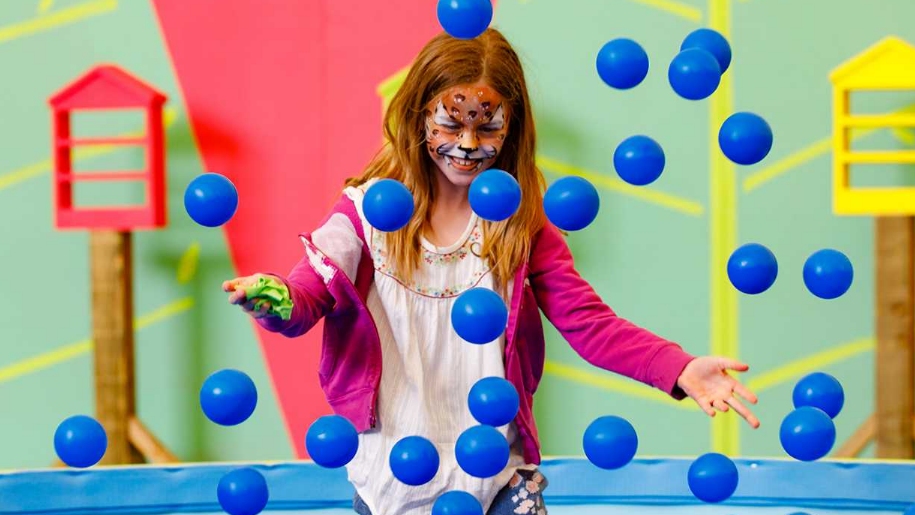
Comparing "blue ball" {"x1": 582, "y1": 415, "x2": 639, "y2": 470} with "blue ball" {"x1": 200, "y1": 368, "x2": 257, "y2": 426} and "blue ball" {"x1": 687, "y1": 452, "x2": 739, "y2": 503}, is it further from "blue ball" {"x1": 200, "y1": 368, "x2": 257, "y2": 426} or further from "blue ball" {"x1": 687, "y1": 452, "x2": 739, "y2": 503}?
"blue ball" {"x1": 200, "y1": 368, "x2": 257, "y2": 426}

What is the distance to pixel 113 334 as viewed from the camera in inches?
105

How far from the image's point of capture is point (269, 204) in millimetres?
2826

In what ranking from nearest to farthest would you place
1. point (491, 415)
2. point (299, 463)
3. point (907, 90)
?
1. point (491, 415)
2. point (299, 463)
3. point (907, 90)

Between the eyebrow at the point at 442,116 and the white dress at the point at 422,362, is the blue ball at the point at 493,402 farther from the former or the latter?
the eyebrow at the point at 442,116

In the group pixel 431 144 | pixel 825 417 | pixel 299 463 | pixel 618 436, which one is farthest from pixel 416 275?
pixel 299 463

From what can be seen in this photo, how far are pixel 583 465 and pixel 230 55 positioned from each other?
49.3 inches

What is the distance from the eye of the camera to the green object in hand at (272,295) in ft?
4.51

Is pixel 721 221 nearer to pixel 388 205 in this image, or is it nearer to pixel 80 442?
pixel 388 205

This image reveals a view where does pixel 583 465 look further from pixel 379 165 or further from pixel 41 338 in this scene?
pixel 41 338

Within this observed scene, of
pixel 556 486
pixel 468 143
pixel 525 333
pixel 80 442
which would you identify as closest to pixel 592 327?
pixel 525 333

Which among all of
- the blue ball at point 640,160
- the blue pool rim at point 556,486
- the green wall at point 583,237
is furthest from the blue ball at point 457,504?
the green wall at point 583,237

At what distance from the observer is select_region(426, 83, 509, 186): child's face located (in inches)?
62.1

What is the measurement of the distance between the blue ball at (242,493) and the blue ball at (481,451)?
0.30 metres

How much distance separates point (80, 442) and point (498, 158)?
0.70 metres
